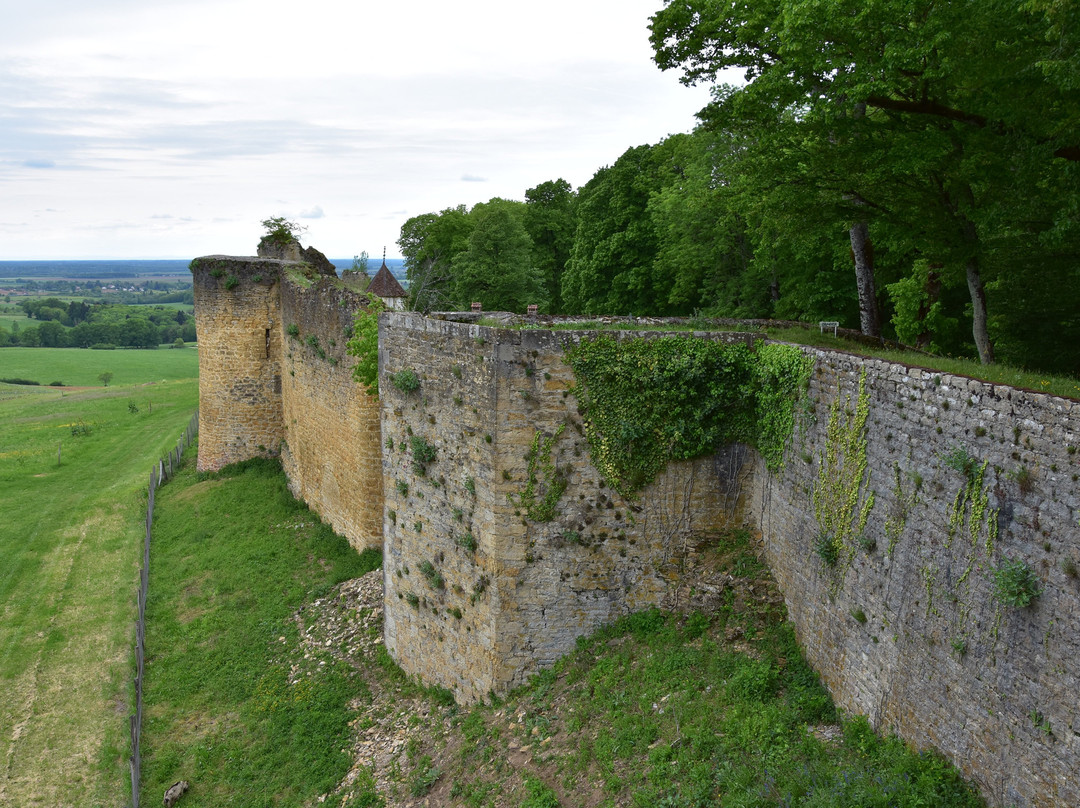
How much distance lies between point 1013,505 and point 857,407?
2.21 meters

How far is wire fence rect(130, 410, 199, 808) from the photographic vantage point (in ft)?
43.5

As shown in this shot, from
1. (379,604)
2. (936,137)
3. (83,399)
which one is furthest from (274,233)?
(83,399)

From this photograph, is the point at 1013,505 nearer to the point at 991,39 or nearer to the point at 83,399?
the point at 991,39

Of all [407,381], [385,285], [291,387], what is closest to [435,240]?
[385,285]

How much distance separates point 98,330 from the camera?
10862 centimetres

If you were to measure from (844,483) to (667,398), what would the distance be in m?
2.67

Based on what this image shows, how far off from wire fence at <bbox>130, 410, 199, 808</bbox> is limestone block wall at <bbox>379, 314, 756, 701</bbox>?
5.77 metres

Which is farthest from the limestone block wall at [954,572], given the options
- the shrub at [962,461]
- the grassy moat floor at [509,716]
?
the grassy moat floor at [509,716]

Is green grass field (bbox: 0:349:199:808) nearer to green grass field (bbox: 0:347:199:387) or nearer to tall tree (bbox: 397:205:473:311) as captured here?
tall tree (bbox: 397:205:473:311)

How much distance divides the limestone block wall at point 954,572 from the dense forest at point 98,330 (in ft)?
371

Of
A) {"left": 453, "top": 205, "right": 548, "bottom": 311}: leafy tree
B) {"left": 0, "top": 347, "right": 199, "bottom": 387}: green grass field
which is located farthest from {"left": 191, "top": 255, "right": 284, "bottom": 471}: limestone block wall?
{"left": 0, "top": 347, "right": 199, "bottom": 387}: green grass field

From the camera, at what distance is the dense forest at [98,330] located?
104 metres

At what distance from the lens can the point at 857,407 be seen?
8.63 m

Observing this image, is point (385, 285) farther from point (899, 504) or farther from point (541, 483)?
point (899, 504)
